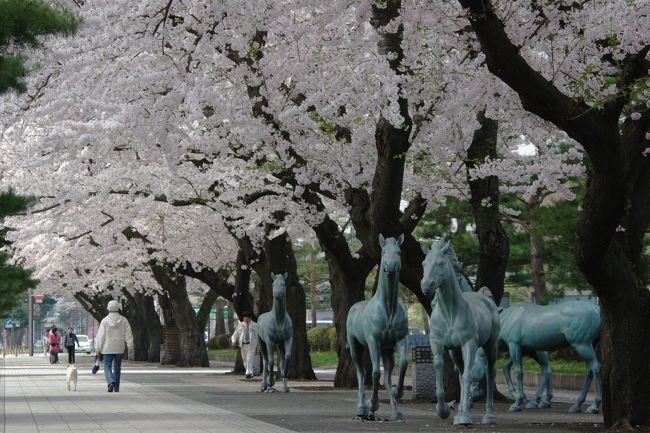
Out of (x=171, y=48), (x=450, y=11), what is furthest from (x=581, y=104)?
(x=171, y=48)

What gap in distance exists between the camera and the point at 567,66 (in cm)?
1642

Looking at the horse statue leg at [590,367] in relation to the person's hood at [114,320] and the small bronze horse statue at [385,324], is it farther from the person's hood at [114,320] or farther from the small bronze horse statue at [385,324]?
the person's hood at [114,320]

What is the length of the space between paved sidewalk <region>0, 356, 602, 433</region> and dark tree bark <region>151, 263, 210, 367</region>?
718 inches

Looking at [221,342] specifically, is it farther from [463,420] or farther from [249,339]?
[463,420]

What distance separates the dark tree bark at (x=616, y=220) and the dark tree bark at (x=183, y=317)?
30.9 metres

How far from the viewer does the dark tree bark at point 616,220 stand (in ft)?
42.5

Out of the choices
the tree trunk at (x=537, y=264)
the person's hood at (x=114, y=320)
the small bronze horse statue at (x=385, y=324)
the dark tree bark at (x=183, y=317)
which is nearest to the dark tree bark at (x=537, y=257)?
the tree trunk at (x=537, y=264)

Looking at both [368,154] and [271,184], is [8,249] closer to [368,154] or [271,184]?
[271,184]

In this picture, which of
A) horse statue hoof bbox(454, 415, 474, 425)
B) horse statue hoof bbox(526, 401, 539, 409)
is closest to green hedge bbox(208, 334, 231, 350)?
horse statue hoof bbox(526, 401, 539, 409)

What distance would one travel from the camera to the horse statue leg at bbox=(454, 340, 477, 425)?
1526 cm

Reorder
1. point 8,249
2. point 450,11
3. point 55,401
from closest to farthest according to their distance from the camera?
point 450,11 → point 55,401 → point 8,249

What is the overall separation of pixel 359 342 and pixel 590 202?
5.83 m

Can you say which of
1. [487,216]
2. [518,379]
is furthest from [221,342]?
[518,379]

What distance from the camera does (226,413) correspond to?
18266mm
